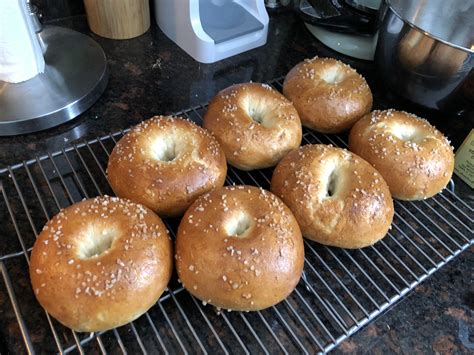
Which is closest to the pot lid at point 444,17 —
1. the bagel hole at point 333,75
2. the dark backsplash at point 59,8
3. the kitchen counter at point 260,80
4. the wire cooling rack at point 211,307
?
the kitchen counter at point 260,80

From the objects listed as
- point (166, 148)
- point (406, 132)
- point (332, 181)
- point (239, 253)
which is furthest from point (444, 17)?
point (239, 253)

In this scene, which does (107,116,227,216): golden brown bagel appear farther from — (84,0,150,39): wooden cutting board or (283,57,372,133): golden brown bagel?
(84,0,150,39): wooden cutting board

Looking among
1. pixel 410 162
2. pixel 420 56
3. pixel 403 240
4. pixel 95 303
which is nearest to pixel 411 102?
pixel 420 56

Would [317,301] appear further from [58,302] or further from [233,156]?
[58,302]

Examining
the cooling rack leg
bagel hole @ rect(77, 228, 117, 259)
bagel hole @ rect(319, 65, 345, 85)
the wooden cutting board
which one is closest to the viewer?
the cooling rack leg

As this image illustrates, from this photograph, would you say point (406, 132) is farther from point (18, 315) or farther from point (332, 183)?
point (18, 315)

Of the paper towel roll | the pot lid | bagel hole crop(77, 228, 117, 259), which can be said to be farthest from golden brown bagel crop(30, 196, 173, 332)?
the pot lid

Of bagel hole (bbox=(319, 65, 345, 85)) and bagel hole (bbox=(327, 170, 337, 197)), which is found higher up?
bagel hole (bbox=(319, 65, 345, 85))
